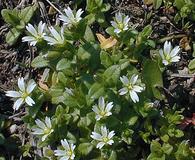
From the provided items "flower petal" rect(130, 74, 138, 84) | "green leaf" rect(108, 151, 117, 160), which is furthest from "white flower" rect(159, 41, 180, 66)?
"green leaf" rect(108, 151, 117, 160)

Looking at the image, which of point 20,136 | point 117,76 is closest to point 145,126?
point 117,76

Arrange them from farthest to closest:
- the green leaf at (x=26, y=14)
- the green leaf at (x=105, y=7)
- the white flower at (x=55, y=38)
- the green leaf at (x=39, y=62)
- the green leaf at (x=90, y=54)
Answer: the green leaf at (x=26, y=14), the green leaf at (x=105, y=7), the green leaf at (x=39, y=62), the green leaf at (x=90, y=54), the white flower at (x=55, y=38)

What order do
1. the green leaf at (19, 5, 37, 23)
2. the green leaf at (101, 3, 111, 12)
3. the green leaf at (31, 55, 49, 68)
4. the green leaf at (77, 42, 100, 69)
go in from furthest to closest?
the green leaf at (19, 5, 37, 23), the green leaf at (101, 3, 111, 12), the green leaf at (31, 55, 49, 68), the green leaf at (77, 42, 100, 69)

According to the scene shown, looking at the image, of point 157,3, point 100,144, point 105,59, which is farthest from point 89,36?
point 100,144

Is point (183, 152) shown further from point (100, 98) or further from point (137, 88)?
point (100, 98)

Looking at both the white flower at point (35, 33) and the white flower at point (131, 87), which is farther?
the white flower at point (35, 33)

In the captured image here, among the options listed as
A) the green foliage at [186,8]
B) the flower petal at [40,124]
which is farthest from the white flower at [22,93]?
the green foliage at [186,8]

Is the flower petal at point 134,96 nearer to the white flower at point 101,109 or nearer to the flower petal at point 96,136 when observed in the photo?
the white flower at point 101,109

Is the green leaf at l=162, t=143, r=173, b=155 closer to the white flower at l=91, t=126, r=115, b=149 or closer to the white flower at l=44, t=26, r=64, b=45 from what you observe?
the white flower at l=91, t=126, r=115, b=149
